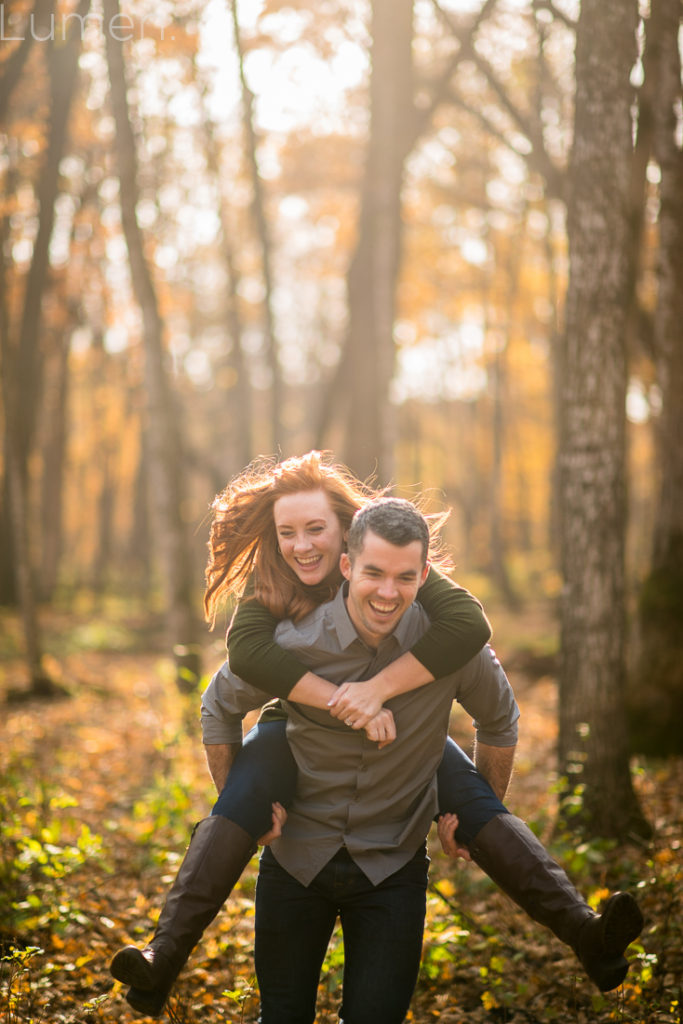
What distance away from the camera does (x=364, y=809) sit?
3.28 metres

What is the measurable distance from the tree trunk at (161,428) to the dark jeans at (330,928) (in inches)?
254

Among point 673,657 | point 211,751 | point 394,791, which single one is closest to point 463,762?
point 394,791

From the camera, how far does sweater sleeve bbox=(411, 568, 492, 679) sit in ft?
10.7

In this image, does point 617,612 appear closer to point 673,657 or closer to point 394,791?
point 673,657

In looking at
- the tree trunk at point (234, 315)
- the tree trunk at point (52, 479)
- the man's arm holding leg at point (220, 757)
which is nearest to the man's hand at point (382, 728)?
the man's arm holding leg at point (220, 757)

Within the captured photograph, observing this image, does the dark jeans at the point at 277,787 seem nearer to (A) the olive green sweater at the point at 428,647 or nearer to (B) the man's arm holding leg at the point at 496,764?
(B) the man's arm holding leg at the point at 496,764

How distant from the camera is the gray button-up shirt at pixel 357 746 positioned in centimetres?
328

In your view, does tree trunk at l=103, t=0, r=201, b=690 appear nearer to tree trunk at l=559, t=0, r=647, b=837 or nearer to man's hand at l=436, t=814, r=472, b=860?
tree trunk at l=559, t=0, r=647, b=837

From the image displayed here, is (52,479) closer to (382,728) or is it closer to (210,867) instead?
(210,867)

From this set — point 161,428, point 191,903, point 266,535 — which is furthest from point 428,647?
point 161,428

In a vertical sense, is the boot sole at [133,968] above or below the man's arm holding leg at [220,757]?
below

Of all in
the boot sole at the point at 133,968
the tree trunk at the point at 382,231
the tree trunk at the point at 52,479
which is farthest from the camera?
the tree trunk at the point at 52,479

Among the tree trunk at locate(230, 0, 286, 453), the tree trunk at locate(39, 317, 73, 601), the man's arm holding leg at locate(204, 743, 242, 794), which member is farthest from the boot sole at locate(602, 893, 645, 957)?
the tree trunk at locate(39, 317, 73, 601)

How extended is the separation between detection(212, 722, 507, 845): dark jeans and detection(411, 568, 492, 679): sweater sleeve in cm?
49
